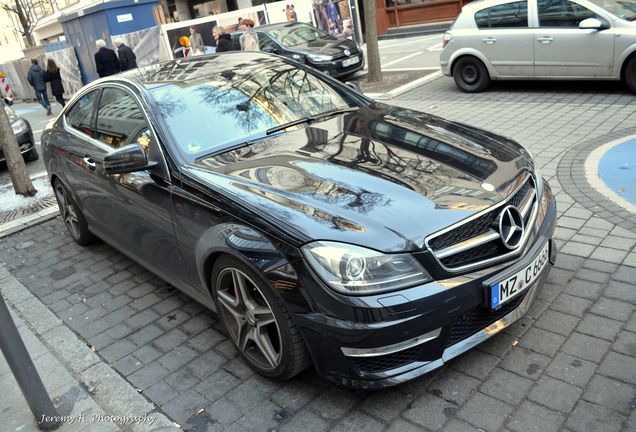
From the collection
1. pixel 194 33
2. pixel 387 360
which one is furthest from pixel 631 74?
pixel 194 33

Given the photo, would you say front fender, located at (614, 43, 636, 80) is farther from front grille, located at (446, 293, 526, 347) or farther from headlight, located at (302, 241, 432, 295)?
headlight, located at (302, 241, 432, 295)

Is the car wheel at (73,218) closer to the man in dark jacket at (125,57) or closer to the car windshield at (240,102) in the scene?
the car windshield at (240,102)

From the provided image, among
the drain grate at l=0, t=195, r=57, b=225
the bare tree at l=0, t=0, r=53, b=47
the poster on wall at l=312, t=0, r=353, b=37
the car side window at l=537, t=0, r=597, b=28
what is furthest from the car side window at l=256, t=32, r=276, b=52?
the bare tree at l=0, t=0, r=53, b=47

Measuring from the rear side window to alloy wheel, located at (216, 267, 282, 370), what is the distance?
7586 mm

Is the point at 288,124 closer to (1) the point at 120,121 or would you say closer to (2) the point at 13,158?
(1) the point at 120,121

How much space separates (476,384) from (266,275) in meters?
1.21

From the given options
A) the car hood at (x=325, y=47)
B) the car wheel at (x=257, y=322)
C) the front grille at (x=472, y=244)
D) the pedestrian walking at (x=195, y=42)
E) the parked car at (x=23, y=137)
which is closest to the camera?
the front grille at (x=472, y=244)

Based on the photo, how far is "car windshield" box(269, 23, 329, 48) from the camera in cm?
1421

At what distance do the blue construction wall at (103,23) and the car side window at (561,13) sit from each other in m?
13.3

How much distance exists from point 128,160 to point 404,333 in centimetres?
198

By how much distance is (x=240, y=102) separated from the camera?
153 inches

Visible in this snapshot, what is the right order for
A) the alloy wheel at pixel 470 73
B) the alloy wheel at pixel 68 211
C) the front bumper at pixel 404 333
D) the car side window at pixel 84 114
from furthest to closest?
the alloy wheel at pixel 470 73
the alloy wheel at pixel 68 211
the car side window at pixel 84 114
the front bumper at pixel 404 333

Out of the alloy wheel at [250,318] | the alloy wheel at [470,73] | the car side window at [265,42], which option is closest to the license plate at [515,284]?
the alloy wheel at [250,318]

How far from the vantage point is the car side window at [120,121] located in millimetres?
3821
